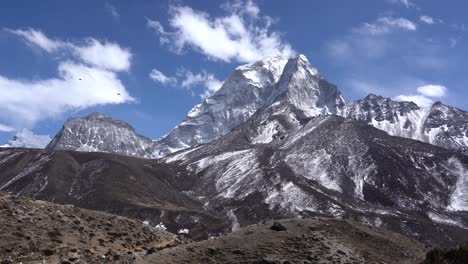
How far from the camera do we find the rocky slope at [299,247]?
128 feet

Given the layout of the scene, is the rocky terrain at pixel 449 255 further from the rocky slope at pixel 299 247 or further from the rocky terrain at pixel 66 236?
the rocky terrain at pixel 66 236

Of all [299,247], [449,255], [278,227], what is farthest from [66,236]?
[449,255]

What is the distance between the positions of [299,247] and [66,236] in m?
Result: 18.9

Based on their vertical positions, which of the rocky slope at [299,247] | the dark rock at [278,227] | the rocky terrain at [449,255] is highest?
the dark rock at [278,227]

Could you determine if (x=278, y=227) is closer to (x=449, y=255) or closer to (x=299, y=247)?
(x=299, y=247)

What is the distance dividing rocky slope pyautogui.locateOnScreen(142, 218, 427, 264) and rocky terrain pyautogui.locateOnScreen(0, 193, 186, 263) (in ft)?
14.4

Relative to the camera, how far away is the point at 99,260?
40.6 meters

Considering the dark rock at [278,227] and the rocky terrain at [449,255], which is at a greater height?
the dark rock at [278,227]

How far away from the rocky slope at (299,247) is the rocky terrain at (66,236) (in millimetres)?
4403

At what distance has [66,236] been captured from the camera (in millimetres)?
45156

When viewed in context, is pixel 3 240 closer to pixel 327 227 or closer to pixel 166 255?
pixel 166 255

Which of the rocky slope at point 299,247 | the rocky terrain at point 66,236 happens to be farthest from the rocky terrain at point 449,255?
the rocky terrain at point 66,236

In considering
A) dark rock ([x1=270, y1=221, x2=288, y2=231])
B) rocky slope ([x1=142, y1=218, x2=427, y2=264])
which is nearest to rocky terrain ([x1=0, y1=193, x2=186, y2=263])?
rocky slope ([x1=142, y1=218, x2=427, y2=264])

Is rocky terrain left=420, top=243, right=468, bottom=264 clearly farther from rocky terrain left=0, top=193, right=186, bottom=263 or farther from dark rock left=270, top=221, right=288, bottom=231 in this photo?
rocky terrain left=0, top=193, right=186, bottom=263
